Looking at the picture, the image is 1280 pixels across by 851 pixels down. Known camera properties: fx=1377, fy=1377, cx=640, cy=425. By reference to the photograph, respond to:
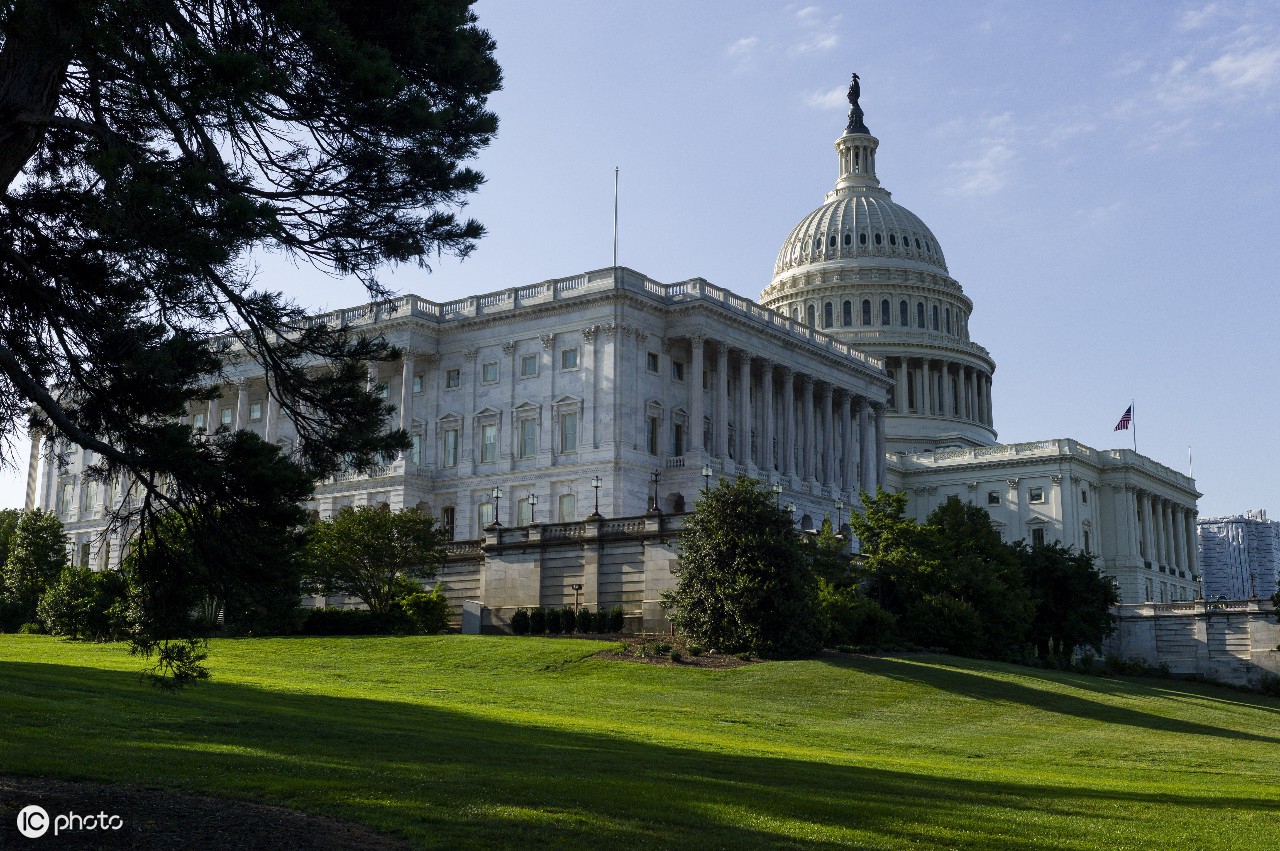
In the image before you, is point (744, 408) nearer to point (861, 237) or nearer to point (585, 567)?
point (585, 567)

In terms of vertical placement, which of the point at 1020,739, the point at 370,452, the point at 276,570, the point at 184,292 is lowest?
the point at 1020,739

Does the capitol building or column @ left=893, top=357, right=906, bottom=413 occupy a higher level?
column @ left=893, top=357, right=906, bottom=413

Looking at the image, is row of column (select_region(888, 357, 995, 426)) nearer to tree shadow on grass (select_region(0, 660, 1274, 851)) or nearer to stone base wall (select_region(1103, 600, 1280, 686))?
stone base wall (select_region(1103, 600, 1280, 686))

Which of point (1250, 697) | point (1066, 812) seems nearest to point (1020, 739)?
point (1066, 812)

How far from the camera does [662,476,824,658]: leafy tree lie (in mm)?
47469

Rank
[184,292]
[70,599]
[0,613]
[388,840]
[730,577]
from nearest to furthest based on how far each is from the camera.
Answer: [388,840] → [184,292] → [730,577] → [70,599] → [0,613]

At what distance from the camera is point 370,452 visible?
65.5 ft

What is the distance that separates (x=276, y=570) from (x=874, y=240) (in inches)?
5438

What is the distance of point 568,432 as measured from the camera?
86.1m

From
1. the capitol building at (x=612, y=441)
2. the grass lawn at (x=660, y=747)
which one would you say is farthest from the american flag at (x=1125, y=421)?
the grass lawn at (x=660, y=747)

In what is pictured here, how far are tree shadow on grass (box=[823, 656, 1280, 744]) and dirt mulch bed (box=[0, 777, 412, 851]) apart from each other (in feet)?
101

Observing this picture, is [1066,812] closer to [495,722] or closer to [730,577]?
[495,722]
